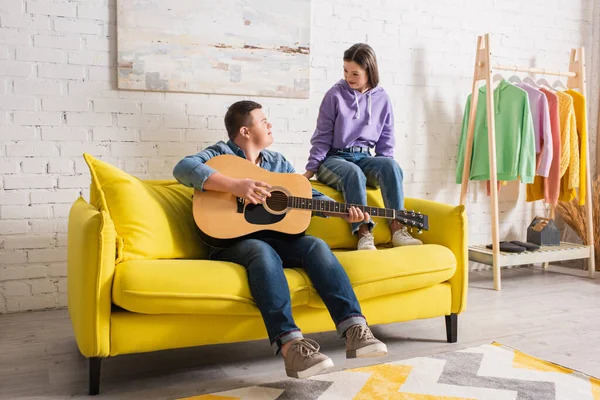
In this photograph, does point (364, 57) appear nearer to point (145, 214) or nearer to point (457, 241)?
point (457, 241)

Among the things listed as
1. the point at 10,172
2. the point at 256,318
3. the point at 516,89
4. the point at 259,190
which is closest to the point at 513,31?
the point at 516,89

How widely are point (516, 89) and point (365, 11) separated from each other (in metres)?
1.01

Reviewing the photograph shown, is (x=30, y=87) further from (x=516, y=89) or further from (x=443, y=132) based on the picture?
(x=516, y=89)

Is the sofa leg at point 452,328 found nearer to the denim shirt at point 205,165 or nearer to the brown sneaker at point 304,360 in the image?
the denim shirt at point 205,165

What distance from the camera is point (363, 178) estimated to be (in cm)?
268

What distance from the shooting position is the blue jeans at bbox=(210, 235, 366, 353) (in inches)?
72.0

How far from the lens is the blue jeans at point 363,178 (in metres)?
2.64

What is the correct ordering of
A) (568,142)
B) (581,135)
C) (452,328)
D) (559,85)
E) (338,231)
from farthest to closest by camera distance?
(559,85) < (581,135) < (568,142) < (338,231) < (452,328)

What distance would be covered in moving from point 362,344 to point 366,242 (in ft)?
2.31

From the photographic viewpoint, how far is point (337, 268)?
6.54ft

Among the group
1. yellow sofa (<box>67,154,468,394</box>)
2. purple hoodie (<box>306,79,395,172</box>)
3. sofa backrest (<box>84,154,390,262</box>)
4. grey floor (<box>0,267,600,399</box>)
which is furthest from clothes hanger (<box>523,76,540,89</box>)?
sofa backrest (<box>84,154,390,262</box>)

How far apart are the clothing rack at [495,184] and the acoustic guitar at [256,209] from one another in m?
1.41

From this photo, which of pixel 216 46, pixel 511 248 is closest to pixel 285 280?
pixel 216 46

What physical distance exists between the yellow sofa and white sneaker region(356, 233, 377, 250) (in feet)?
0.49
